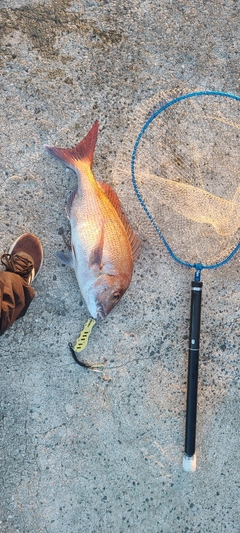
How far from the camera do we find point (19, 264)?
8.11 feet

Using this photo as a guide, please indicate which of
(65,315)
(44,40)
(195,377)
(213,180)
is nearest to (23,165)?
(44,40)

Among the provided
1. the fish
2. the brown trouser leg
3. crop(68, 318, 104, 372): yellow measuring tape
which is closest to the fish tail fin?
the fish

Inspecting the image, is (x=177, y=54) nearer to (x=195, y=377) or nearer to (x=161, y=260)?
(x=161, y=260)

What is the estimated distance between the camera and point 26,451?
8.38 ft

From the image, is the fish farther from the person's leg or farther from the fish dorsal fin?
the person's leg

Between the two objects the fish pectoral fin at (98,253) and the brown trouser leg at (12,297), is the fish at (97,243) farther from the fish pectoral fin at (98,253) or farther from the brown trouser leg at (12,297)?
the brown trouser leg at (12,297)

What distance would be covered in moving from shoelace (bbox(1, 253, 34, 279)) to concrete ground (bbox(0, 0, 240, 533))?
3.9 inches

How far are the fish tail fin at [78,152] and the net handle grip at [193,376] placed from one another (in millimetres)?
951

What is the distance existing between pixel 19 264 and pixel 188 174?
45.1 inches

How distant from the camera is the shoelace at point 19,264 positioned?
8.07 feet

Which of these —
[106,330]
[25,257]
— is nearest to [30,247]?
[25,257]

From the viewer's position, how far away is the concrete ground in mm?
2539

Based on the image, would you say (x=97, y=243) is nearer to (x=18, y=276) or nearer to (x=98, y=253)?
(x=98, y=253)

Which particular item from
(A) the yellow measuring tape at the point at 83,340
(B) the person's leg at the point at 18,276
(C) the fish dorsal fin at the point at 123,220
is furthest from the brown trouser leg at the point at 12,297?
(C) the fish dorsal fin at the point at 123,220
